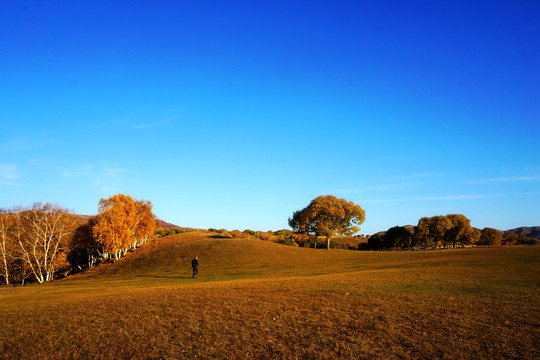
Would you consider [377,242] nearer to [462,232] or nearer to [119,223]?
[462,232]

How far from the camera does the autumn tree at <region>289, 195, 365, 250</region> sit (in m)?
75.9

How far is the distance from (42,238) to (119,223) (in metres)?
12.3

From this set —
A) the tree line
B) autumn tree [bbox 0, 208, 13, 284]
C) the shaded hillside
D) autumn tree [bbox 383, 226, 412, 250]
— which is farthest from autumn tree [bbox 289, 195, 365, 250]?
autumn tree [bbox 0, 208, 13, 284]

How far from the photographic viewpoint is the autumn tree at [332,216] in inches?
2990

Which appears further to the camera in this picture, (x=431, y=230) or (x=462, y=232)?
(x=431, y=230)

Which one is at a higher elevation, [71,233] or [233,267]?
[71,233]

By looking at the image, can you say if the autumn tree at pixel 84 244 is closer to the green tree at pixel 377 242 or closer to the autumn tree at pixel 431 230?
the green tree at pixel 377 242

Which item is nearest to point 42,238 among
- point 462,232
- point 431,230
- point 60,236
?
point 60,236

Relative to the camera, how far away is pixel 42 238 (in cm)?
5478

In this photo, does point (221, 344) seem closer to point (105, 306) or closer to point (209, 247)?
point (105, 306)

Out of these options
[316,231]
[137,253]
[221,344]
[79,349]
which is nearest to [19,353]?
[79,349]

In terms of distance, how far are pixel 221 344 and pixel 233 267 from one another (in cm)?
3863

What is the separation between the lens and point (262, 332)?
12.4 metres

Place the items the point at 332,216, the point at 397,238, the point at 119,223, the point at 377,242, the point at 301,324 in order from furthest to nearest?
the point at 377,242, the point at 397,238, the point at 332,216, the point at 119,223, the point at 301,324
